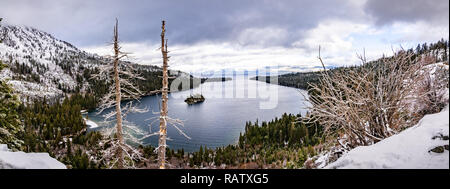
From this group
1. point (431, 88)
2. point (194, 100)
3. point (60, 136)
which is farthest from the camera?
point (194, 100)

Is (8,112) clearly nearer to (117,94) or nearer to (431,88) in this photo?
(117,94)

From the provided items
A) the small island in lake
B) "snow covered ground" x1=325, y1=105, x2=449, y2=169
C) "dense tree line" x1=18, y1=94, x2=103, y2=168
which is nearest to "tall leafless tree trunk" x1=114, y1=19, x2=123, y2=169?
"snow covered ground" x1=325, y1=105, x2=449, y2=169

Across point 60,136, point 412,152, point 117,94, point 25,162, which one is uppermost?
point 117,94

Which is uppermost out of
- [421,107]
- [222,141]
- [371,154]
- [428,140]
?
[421,107]

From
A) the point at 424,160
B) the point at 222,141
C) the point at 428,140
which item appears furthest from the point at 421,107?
the point at 222,141

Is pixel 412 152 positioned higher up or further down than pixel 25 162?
higher up

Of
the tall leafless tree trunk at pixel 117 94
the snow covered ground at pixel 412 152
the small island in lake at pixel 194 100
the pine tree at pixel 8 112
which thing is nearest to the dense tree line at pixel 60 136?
the pine tree at pixel 8 112

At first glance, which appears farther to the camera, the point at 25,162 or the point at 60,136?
the point at 60,136

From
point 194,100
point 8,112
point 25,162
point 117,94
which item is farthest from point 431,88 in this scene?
point 194,100
